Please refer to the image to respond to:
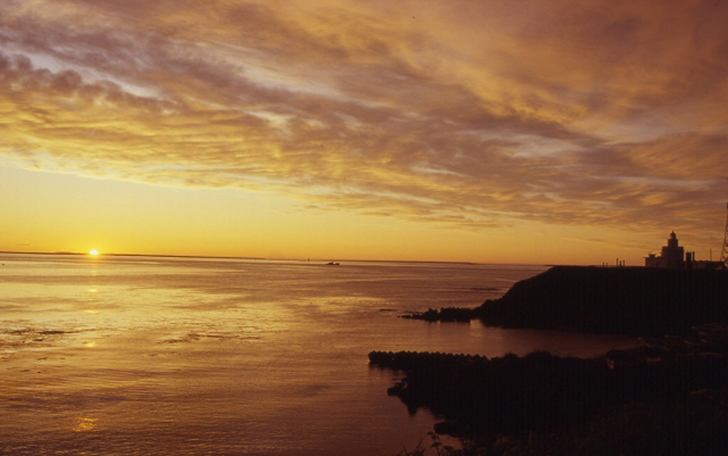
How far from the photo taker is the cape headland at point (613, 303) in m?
43.0

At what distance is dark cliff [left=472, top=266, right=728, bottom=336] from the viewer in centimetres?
4297

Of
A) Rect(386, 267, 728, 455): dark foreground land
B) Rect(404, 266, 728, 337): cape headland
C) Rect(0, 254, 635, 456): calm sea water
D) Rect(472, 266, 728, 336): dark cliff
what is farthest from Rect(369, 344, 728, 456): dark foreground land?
Rect(472, 266, 728, 336): dark cliff

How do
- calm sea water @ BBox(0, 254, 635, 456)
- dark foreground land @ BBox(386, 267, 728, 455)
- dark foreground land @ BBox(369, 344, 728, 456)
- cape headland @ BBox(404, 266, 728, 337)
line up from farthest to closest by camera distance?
cape headland @ BBox(404, 266, 728, 337)
calm sea water @ BBox(0, 254, 635, 456)
dark foreground land @ BBox(369, 344, 728, 456)
dark foreground land @ BBox(386, 267, 728, 455)

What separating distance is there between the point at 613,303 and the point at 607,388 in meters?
29.8

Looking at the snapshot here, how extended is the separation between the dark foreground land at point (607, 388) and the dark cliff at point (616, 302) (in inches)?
4.8

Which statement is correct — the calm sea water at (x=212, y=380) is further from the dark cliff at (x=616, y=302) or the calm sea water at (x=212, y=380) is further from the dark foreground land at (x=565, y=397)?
the dark cliff at (x=616, y=302)

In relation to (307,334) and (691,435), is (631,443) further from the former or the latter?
(307,334)

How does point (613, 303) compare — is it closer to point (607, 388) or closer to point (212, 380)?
point (607, 388)

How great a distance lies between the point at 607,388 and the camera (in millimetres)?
19984

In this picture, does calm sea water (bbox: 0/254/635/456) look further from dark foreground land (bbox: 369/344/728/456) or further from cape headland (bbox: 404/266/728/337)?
cape headland (bbox: 404/266/728/337)

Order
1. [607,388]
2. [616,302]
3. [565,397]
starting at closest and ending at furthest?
1. [565,397]
2. [607,388]
3. [616,302]

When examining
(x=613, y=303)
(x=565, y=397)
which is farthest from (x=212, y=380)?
(x=613, y=303)

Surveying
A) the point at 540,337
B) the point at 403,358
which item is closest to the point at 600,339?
the point at 540,337

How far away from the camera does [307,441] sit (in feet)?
56.5
